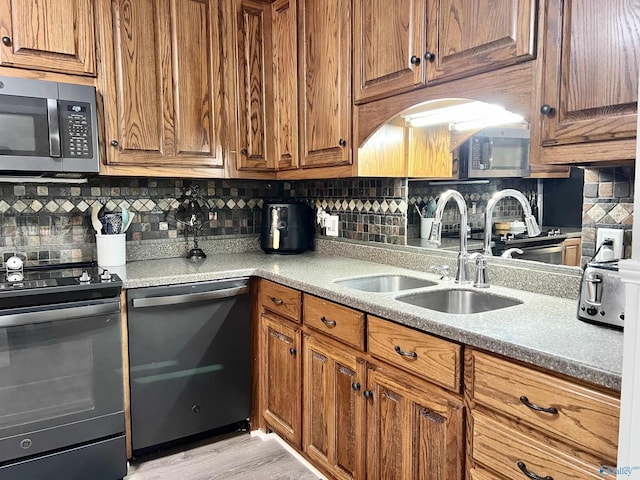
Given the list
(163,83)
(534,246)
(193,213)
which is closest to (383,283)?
(534,246)

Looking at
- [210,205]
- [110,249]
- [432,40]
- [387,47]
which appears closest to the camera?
[432,40]

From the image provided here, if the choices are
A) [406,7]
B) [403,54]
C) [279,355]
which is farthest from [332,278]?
[406,7]

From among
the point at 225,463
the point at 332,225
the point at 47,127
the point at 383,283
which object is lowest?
the point at 225,463

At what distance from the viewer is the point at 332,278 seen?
82.0 inches

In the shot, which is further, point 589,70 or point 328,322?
point 328,322

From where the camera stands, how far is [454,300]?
6.20 ft

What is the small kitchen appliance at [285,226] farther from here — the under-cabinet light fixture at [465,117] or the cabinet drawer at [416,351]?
the cabinet drawer at [416,351]

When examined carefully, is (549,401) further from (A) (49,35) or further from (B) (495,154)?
(A) (49,35)

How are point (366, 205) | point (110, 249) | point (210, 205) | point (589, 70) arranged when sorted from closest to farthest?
point (589, 70), point (110, 249), point (366, 205), point (210, 205)

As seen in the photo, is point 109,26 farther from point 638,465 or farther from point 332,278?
point 638,465

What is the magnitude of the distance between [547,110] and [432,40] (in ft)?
1.88

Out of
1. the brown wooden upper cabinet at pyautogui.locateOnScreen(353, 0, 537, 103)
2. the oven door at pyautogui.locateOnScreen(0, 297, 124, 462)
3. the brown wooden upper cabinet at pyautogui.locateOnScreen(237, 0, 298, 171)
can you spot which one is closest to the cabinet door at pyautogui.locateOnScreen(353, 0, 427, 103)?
the brown wooden upper cabinet at pyautogui.locateOnScreen(353, 0, 537, 103)

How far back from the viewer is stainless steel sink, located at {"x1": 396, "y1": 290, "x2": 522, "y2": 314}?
1816mm

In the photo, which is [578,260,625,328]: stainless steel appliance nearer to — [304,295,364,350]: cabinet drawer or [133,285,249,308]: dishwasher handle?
[304,295,364,350]: cabinet drawer
